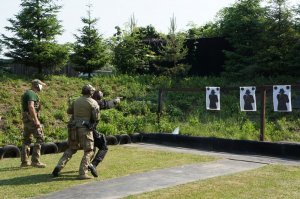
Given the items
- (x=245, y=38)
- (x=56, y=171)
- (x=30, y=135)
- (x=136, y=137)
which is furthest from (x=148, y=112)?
(x=56, y=171)

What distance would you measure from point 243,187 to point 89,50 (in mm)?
14817

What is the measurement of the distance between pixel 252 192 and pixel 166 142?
6.95 m

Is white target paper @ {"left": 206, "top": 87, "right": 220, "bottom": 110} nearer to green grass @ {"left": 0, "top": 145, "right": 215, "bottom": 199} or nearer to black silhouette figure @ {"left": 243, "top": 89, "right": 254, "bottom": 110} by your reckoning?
black silhouette figure @ {"left": 243, "top": 89, "right": 254, "bottom": 110}

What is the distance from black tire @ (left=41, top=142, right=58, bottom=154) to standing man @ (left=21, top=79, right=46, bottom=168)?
1.87m

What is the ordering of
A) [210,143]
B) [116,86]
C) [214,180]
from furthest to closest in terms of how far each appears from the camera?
[116,86], [210,143], [214,180]

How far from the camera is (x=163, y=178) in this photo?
8.72 metres

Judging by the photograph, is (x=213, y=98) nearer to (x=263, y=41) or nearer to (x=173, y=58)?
(x=263, y=41)

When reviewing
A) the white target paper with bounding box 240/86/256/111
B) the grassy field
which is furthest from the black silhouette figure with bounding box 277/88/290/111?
the grassy field

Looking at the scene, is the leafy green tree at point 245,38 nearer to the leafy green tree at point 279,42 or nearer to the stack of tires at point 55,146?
the leafy green tree at point 279,42

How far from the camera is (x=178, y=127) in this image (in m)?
15.3

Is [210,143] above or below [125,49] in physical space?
below

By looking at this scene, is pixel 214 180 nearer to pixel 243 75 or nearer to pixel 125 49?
pixel 243 75

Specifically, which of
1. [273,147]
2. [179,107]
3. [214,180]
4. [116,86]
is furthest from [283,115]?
[214,180]

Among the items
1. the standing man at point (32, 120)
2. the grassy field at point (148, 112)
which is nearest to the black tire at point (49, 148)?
the grassy field at point (148, 112)
